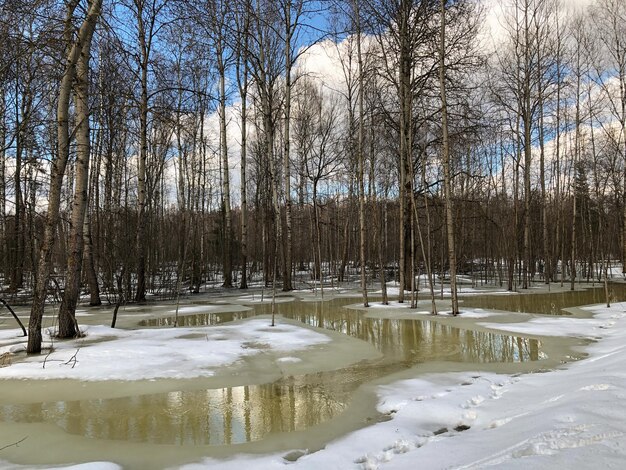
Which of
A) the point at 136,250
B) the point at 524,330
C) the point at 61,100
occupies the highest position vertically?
the point at 61,100

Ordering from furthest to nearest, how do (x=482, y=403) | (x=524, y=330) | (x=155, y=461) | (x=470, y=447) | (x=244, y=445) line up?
(x=524, y=330) < (x=482, y=403) < (x=244, y=445) < (x=155, y=461) < (x=470, y=447)

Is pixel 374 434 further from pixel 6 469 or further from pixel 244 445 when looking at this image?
pixel 6 469

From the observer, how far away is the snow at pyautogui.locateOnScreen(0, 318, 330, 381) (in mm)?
5648

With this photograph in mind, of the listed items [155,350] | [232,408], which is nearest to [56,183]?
[155,350]

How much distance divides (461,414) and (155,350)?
4.90 meters

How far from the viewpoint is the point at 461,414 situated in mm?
4023

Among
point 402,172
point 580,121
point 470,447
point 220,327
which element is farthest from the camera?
point 580,121

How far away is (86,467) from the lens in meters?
3.05

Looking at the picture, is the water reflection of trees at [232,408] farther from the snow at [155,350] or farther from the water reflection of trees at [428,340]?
the snow at [155,350]

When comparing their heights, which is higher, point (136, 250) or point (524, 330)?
point (136, 250)

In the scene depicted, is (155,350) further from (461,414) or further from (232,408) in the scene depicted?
(461,414)

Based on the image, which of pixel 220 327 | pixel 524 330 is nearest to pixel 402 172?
pixel 524 330

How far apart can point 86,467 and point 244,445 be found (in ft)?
3.90

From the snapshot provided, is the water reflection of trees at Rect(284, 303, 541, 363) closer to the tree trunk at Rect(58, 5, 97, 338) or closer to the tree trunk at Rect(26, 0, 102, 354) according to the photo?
the tree trunk at Rect(58, 5, 97, 338)
